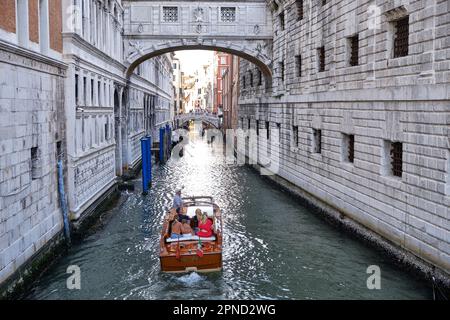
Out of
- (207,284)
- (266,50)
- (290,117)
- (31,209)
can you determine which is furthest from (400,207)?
(266,50)

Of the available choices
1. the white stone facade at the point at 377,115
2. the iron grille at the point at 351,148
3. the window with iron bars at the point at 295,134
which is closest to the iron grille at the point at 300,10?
the white stone facade at the point at 377,115

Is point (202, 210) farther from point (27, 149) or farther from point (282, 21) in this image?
point (282, 21)

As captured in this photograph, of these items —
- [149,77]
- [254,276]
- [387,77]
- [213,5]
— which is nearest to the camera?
[254,276]

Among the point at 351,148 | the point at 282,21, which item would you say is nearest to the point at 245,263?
the point at 351,148

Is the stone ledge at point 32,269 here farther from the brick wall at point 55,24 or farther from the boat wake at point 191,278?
the brick wall at point 55,24

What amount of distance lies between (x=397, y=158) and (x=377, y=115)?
1.20 m

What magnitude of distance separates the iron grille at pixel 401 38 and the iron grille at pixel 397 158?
6.45 feet

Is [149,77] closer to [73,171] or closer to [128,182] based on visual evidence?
[128,182]

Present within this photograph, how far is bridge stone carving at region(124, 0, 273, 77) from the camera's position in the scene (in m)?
22.8

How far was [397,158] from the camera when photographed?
11.9 m

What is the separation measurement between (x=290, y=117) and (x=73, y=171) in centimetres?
958

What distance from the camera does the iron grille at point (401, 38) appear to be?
37.0 ft

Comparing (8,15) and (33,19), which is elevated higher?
(33,19)

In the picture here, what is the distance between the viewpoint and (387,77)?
469 inches
